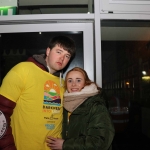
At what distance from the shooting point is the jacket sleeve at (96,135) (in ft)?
4.49

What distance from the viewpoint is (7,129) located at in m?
1.40

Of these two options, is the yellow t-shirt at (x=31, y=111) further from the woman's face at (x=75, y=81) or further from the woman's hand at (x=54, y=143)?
the woman's face at (x=75, y=81)

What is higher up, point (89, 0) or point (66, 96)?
point (89, 0)

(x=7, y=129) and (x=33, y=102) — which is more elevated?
(x=33, y=102)

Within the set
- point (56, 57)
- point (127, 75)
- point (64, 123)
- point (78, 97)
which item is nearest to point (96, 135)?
point (78, 97)

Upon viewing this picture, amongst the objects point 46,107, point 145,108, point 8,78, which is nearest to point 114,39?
point 145,108

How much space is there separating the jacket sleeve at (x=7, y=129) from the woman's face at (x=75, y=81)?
0.51 meters

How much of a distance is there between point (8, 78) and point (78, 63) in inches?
37.2

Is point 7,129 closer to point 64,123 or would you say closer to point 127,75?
point 64,123

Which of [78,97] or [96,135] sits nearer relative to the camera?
[96,135]

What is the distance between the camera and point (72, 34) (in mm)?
2186

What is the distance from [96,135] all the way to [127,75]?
1.14 meters

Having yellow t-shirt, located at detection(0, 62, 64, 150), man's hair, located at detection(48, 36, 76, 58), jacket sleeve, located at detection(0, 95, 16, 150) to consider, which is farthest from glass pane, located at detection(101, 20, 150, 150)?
jacket sleeve, located at detection(0, 95, 16, 150)

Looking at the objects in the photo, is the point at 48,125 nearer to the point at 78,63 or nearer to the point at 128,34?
the point at 78,63
